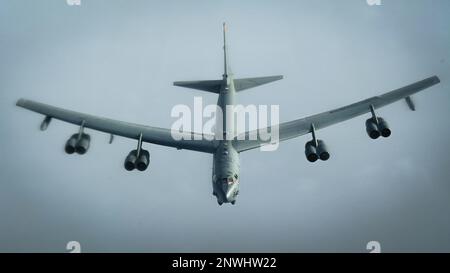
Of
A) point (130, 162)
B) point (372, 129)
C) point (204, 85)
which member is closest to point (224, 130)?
point (204, 85)

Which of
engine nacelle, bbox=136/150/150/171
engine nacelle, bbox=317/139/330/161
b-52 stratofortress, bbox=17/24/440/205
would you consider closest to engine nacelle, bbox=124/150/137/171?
b-52 stratofortress, bbox=17/24/440/205

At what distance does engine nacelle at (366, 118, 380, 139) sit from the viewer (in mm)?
48312

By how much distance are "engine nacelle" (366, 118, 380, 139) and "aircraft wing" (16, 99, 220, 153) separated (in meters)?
14.5

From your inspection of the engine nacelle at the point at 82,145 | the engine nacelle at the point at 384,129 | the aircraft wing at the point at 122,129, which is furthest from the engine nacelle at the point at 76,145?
the engine nacelle at the point at 384,129

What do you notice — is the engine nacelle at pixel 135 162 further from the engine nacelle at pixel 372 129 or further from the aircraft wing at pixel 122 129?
the engine nacelle at pixel 372 129

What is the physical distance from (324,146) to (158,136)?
15.7 metres

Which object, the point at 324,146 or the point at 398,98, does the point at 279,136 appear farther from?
the point at 398,98

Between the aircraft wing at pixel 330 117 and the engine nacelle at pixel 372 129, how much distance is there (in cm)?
287

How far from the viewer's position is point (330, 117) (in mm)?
51438

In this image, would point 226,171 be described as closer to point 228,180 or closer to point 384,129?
point 228,180

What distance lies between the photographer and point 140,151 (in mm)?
49000
